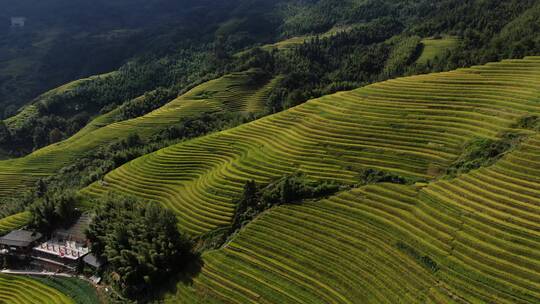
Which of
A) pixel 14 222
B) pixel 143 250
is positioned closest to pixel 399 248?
pixel 143 250

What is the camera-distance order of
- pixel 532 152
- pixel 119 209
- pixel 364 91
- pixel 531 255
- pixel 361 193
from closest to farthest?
pixel 531 255
pixel 532 152
pixel 361 193
pixel 119 209
pixel 364 91

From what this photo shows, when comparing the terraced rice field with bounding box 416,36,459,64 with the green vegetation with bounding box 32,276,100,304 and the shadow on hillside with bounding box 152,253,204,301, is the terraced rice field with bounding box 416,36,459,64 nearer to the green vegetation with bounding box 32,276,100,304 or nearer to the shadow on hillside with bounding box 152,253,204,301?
the shadow on hillside with bounding box 152,253,204,301

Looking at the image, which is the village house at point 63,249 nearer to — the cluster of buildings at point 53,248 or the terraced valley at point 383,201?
the cluster of buildings at point 53,248

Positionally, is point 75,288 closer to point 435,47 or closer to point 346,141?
point 346,141

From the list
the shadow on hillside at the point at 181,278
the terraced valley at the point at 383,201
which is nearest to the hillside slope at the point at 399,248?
the terraced valley at the point at 383,201

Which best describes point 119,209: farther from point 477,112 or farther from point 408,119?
point 477,112

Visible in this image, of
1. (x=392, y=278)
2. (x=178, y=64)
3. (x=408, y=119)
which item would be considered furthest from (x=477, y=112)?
(x=178, y=64)

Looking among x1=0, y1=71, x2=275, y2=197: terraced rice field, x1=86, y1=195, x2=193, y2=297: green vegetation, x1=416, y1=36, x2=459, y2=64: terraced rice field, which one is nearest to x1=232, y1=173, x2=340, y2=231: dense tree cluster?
x1=86, y1=195, x2=193, y2=297: green vegetation
